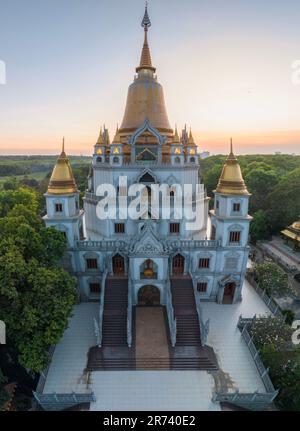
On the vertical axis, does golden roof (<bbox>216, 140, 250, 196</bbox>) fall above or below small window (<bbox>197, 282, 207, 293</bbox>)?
above

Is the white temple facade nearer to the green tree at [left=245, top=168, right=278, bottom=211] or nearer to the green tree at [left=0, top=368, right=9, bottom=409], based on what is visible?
the green tree at [left=0, top=368, right=9, bottom=409]

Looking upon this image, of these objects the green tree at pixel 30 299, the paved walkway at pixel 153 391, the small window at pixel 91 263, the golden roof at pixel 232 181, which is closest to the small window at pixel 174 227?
the golden roof at pixel 232 181

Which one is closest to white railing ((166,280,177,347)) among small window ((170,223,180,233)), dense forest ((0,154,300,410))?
small window ((170,223,180,233))

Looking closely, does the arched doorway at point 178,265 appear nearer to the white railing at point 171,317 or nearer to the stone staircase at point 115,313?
the white railing at point 171,317

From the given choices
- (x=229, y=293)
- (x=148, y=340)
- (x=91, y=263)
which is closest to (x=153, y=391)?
(x=148, y=340)

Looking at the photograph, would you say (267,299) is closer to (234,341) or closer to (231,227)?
(234,341)

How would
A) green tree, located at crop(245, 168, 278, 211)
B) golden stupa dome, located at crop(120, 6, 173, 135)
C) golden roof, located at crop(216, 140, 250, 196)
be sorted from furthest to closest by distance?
green tree, located at crop(245, 168, 278, 211) → golden stupa dome, located at crop(120, 6, 173, 135) → golden roof, located at crop(216, 140, 250, 196)

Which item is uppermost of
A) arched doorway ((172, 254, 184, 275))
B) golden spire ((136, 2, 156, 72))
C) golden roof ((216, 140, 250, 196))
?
golden spire ((136, 2, 156, 72))

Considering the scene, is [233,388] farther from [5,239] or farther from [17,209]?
[17,209]
